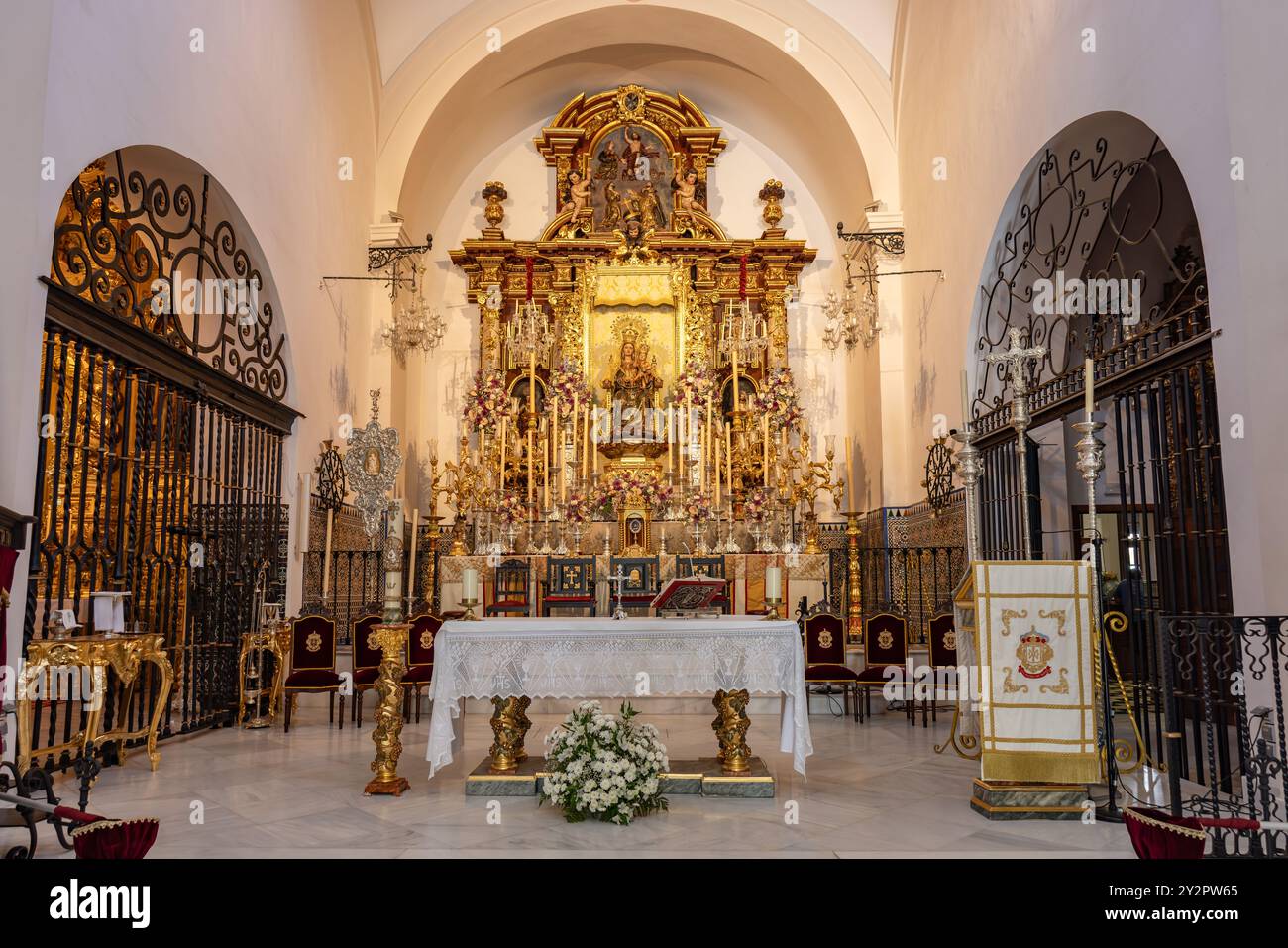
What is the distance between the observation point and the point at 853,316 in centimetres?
1080

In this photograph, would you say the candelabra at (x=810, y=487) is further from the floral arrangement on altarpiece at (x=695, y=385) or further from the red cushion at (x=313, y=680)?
the red cushion at (x=313, y=680)

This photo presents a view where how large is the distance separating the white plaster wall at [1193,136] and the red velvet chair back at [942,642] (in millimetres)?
2788

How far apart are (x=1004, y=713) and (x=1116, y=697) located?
3489 millimetres

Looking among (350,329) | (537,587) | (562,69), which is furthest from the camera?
(562,69)

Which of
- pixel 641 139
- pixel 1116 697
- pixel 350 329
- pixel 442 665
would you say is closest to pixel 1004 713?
pixel 442 665

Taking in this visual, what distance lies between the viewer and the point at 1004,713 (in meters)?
4.79

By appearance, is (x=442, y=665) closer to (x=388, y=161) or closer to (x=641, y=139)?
(x=388, y=161)

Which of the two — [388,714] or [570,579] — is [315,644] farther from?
[570,579]

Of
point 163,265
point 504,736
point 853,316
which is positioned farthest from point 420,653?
point 853,316

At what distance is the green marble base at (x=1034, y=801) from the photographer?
182 inches

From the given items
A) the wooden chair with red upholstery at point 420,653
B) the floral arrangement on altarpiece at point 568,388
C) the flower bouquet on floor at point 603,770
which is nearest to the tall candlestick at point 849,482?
the floral arrangement on altarpiece at point 568,388

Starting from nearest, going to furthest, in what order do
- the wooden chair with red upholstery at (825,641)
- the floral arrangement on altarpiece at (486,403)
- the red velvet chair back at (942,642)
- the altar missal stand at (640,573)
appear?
the red velvet chair back at (942,642) < the wooden chair with red upholstery at (825,641) < the altar missal stand at (640,573) < the floral arrangement on altarpiece at (486,403)

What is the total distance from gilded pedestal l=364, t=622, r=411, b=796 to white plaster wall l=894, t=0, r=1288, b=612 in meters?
4.61

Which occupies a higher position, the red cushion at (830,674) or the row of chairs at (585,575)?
the row of chairs at (585,575)
